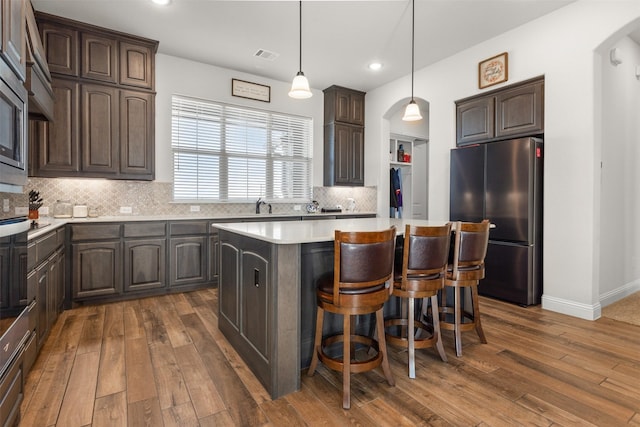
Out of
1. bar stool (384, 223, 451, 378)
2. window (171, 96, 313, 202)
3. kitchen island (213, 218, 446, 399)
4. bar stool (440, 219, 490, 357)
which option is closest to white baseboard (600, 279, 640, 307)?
bar stool (440, 219, 490, 357)

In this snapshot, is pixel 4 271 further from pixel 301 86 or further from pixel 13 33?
pixel 301 86

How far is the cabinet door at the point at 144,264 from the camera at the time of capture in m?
3.83

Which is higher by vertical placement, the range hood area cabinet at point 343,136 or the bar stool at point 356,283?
the range hood area cabinet at point 343,136

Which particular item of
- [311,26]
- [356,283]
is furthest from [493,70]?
[356,283]

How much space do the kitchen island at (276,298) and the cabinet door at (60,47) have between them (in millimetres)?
2790

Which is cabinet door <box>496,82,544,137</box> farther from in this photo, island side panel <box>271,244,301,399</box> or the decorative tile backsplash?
the decorative tile backsplash

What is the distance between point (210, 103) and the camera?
495 centimetres

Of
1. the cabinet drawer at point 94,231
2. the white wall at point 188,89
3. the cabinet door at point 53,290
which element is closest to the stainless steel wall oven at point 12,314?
the cabinet door at point 53,290

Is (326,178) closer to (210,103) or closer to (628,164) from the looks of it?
(210,103)

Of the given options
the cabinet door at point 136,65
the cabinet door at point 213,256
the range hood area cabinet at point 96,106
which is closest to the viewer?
the range hood area cabinet at point 96,106

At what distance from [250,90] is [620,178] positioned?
493 cm

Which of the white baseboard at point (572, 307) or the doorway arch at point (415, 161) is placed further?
the doorway arch at point (415, 161)

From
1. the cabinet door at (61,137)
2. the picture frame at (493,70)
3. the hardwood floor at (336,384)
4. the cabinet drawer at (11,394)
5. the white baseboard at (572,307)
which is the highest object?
the picture frame at (493,70)

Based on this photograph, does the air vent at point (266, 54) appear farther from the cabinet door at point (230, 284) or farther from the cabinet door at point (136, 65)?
the cabinet door at point (230, 284)
